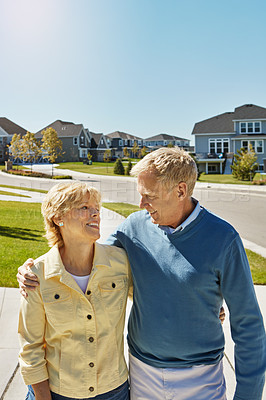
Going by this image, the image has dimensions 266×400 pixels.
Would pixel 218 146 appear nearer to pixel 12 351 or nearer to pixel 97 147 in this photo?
pixel 97 147

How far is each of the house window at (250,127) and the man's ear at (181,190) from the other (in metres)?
45.9

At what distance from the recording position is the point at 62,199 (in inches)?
74.3

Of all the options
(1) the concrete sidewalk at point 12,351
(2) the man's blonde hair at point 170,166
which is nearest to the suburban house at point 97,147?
(1) the concrete sidewalk at point 12,351

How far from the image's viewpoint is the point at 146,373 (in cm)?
188

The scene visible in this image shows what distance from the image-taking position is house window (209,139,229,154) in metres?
45.6

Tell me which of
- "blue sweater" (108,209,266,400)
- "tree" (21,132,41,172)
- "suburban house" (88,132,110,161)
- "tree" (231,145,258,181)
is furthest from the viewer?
"suburban house" (88,132,110,161)

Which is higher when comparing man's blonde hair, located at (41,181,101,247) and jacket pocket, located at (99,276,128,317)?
man's blonde hair, located at (41,181,101,247)

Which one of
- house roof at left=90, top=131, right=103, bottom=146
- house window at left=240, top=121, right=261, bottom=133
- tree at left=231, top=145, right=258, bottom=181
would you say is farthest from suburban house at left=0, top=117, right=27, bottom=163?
tree at left=231, top=145, right=258, bottom=181

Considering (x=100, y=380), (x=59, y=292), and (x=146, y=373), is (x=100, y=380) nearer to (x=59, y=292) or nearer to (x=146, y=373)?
(x=146, y=373)

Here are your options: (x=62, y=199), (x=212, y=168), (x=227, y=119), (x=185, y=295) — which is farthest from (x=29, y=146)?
(x=185, y=295)

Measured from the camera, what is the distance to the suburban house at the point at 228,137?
42.8 metres

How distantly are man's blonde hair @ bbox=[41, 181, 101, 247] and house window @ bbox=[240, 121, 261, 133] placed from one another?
45931 millimetres

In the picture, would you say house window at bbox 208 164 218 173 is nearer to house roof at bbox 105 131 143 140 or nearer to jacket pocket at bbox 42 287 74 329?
jacket pocket at bbox 42 287 74 329

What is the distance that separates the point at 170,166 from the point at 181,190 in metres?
0.15
